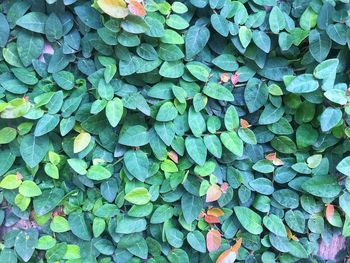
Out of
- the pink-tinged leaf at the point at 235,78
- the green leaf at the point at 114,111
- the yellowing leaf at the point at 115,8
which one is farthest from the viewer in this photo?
the pink-tinged leaf at the point at 235,78

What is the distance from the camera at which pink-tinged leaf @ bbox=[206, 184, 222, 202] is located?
52.1 inches

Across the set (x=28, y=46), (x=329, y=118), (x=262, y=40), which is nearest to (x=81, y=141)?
(x=28, y=46)

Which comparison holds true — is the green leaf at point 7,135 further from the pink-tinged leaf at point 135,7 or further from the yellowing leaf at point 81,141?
the pink-tinged leaf at point 135,7

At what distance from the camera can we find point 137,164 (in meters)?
1.32

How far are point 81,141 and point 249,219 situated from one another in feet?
2.16

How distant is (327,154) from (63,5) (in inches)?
41.1

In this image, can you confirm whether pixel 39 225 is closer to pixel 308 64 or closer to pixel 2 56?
pixel 2 56

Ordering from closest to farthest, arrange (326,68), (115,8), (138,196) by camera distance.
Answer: (115,8), (326,68), (138,196)

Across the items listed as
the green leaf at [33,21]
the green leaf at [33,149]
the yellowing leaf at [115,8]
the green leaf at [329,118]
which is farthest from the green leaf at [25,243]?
the green leaf at [329,118]

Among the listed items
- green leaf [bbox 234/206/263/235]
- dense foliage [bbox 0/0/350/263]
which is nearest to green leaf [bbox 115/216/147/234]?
dense foliage [bbox 0/0/350/263]

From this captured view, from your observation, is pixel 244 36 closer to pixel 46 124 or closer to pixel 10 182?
pixel 46 124

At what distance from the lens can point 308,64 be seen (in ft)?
4.31

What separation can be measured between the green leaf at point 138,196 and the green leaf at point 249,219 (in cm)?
33

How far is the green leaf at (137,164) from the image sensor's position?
1.32 metres
